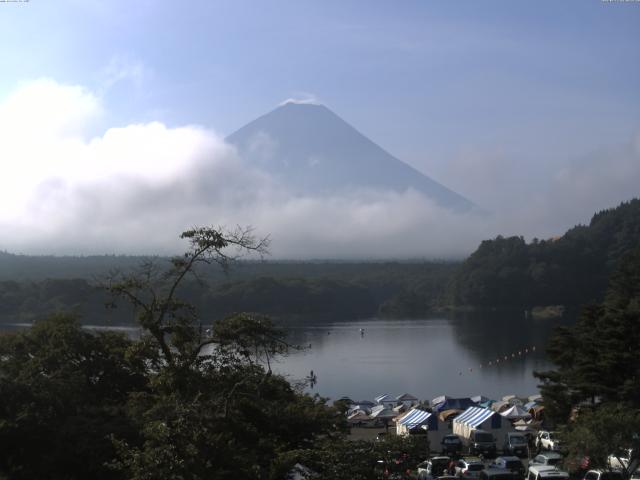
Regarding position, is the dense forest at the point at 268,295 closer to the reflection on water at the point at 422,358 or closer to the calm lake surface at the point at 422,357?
the calm lake surface at the point at 422,357

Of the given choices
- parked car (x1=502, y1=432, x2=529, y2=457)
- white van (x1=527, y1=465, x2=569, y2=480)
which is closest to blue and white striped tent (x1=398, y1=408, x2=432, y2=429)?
parked car (x1=502, y1=432, x2=529, y2=457)

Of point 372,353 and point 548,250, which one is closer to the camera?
point 372,353

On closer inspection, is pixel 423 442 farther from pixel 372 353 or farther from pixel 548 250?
pixel 548 250

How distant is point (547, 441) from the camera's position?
11609mm

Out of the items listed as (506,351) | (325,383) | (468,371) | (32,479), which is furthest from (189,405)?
(506,351)

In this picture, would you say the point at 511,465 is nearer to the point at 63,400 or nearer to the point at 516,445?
the point at 516,445

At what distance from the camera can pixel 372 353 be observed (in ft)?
110

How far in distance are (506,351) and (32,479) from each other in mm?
28139

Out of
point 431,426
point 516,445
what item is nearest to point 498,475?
point 516,445

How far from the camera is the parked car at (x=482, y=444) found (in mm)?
11680

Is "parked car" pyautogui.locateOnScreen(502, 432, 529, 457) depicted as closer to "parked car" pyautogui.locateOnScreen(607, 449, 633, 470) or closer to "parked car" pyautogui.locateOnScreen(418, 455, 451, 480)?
"parked car" pyautogui.locateOnScreen(418, 455, 451, 480)

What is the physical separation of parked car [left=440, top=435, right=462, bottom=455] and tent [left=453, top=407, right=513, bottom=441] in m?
0.61

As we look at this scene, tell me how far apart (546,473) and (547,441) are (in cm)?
334

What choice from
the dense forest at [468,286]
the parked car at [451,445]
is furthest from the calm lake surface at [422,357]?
the dense forest at [468,286]
